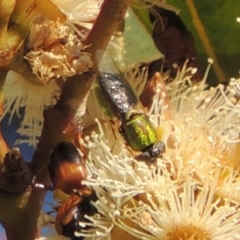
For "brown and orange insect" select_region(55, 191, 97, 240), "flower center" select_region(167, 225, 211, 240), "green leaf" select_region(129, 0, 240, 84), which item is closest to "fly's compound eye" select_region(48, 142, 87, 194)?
"brown and orange insect" select_region(55, 191, 97, 240)

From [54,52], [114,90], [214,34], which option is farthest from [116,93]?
[214,34]

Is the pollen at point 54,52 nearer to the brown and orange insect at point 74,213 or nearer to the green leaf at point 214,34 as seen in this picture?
the brown and orange insect at point 74,213

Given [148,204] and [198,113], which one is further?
[198,113]

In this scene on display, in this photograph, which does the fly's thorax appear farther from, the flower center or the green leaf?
the green leaf

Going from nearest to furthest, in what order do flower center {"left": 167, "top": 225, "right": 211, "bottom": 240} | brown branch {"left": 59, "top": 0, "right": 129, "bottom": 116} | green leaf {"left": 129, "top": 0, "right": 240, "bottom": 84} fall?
brown branch {"left": 59, "top": 0, "right": 129, "bottom": 116} < flower center {"left": 167, "top": 225, "right": 211, "bottom": 240} < green leaf {"left": 129, "top": 0, "right": 240, "bottom": 84}

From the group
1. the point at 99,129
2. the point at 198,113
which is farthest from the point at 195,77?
the point at 99,129

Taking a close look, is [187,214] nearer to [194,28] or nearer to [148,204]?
[148,204]

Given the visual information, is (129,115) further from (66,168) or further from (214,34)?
(214,34)
